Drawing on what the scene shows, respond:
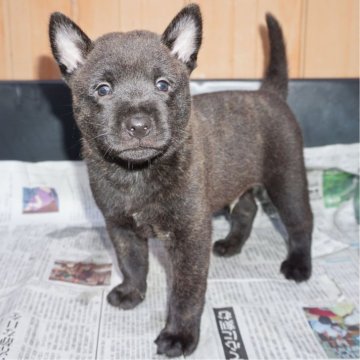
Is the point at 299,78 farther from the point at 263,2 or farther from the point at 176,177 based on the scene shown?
the point at 176,177

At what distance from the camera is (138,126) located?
4.81ft

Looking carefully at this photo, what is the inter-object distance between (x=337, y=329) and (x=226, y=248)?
0.66 metres

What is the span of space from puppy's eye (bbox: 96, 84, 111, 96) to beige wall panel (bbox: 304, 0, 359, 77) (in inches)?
63.8

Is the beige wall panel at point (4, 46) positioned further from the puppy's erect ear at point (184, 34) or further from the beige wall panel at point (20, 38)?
the puppy's erect ear at point (184, 34)

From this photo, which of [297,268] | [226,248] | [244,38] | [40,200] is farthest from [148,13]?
[297,268]

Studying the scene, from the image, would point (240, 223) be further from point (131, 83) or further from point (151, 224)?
point (131, 83)

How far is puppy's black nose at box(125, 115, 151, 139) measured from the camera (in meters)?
1.47

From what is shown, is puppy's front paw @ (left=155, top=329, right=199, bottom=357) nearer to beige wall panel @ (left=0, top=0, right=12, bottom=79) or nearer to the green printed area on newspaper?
the green printed area on newspaper

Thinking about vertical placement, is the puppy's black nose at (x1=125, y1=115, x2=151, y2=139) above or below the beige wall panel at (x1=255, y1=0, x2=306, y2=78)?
below

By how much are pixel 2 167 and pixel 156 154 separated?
4.61ft

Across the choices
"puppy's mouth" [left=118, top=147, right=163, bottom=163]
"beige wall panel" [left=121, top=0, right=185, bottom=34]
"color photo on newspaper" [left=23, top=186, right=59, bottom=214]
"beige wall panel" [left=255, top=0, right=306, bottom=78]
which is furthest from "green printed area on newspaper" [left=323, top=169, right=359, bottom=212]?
"puppy's mouth" [left=118, top=147, right=163, bottom=163]

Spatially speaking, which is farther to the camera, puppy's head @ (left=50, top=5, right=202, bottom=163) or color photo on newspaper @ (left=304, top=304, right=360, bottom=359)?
color photo on newspaper @ (left=304, top=304, right=360, bottom=359)

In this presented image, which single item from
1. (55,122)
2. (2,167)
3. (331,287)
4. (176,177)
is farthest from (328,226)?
(2,167)

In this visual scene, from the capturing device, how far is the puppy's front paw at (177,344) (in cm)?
174
